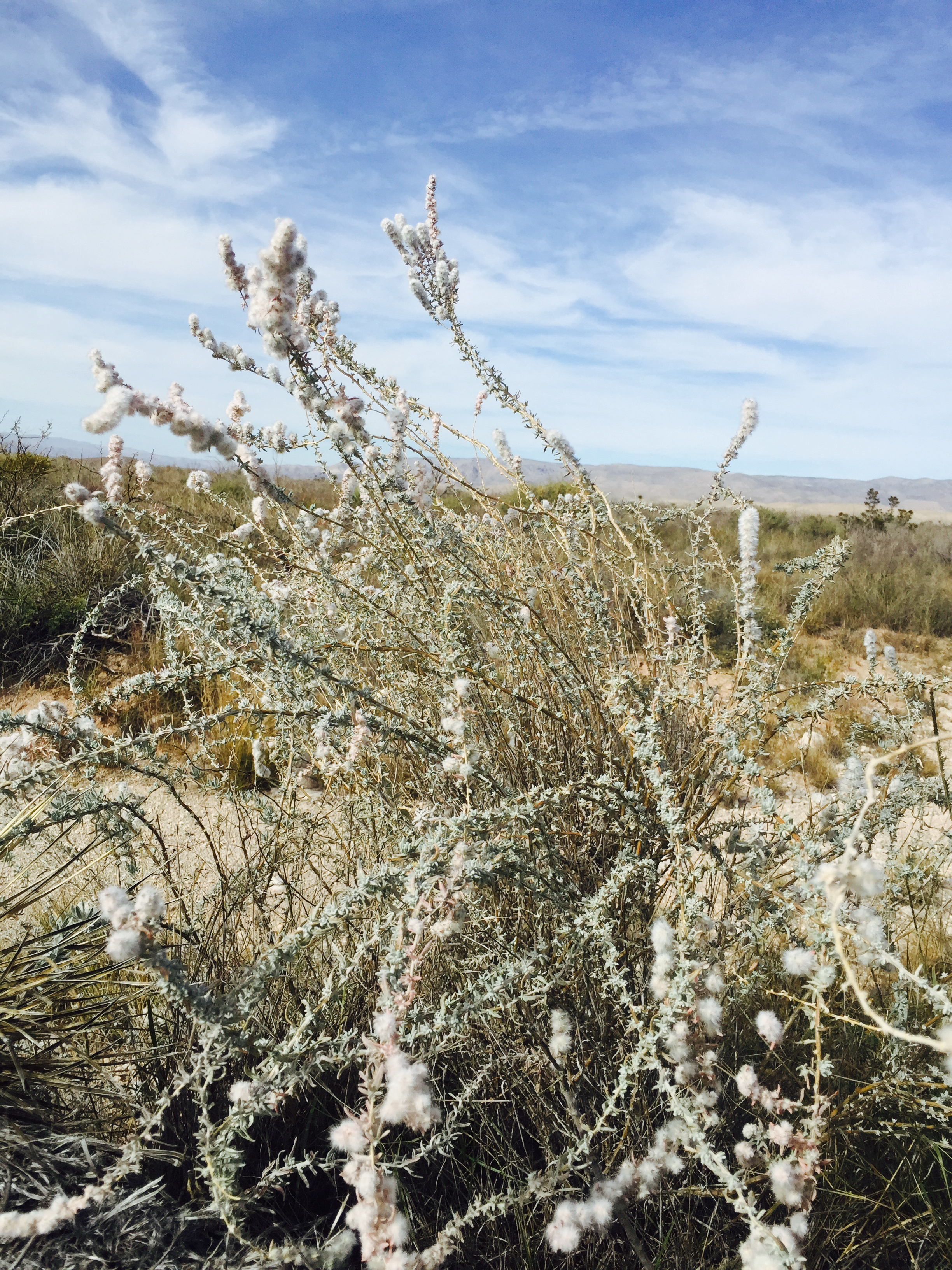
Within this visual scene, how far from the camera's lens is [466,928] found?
68.2 inches

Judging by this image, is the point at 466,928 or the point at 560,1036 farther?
the point at 466,928

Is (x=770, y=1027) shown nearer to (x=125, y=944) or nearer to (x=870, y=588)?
(x=125, y=944)

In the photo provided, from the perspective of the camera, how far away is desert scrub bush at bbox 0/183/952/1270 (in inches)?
46.1

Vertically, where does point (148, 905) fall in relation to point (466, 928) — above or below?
above

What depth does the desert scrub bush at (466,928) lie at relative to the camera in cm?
117

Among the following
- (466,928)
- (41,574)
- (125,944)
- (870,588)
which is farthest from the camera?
(870,588)

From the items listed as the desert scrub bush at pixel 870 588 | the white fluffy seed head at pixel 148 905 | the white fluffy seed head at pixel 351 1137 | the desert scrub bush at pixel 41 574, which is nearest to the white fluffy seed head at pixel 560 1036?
the white fluffy seed head at pixel 351 1137

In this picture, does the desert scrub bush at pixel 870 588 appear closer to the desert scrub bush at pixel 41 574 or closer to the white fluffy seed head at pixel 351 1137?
the desert scrub bush at pixel 41 574

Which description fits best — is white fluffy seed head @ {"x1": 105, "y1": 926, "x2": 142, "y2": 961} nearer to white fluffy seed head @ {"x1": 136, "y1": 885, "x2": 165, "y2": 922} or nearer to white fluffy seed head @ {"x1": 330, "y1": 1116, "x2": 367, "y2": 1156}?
white fluffy seed head @ {"x1": 136, "y1": 885, "x2": 165, "y2": 922}

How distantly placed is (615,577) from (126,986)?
2.00 meters

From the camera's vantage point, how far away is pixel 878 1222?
1.66 m

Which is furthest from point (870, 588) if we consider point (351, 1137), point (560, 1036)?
point (351, 1137)

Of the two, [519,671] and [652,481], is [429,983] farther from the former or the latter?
[652,481]

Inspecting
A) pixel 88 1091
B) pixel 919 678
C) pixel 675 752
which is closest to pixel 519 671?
pixel 675 752
